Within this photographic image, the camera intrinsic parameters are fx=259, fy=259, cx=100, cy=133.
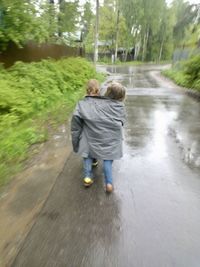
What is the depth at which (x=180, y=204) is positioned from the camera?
11.1ft

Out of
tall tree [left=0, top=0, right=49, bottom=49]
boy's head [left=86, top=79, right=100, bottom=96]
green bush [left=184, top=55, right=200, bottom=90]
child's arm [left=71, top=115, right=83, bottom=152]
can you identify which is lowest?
green bush [left=184, top=55, right=200, bottom=90]

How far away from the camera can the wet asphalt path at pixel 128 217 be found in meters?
2.48

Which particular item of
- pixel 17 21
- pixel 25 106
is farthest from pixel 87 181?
pixel 17 21

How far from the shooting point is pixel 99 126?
3555 millimetres

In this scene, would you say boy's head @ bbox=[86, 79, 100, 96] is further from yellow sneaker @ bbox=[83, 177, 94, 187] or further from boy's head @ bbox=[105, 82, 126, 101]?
yellow sneaker @ bbox=[83, 177, 94, 187]

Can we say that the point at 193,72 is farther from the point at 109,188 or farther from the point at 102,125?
the point at 109,188

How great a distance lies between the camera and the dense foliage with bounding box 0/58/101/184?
4.65m

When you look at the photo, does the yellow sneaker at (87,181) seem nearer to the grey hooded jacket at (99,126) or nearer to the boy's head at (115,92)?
the grey hooded jacket at (99,126)

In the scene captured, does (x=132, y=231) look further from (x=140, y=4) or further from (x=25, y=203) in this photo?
(x=140, y=4)

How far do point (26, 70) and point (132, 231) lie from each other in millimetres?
6927

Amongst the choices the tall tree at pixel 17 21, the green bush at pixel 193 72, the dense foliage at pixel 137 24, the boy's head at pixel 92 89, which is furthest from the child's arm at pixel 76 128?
the dense foliage at pixel 137 24

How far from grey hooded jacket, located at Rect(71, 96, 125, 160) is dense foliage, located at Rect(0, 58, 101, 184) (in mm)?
1393

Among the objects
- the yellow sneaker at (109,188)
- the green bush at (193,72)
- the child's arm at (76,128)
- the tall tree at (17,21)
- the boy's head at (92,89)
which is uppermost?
the tall tree at (17,21)

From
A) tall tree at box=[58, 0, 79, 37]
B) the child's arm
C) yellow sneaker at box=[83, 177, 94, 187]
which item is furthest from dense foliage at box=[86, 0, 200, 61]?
yellow sneaker at box=[83, 177, 94, 187]
